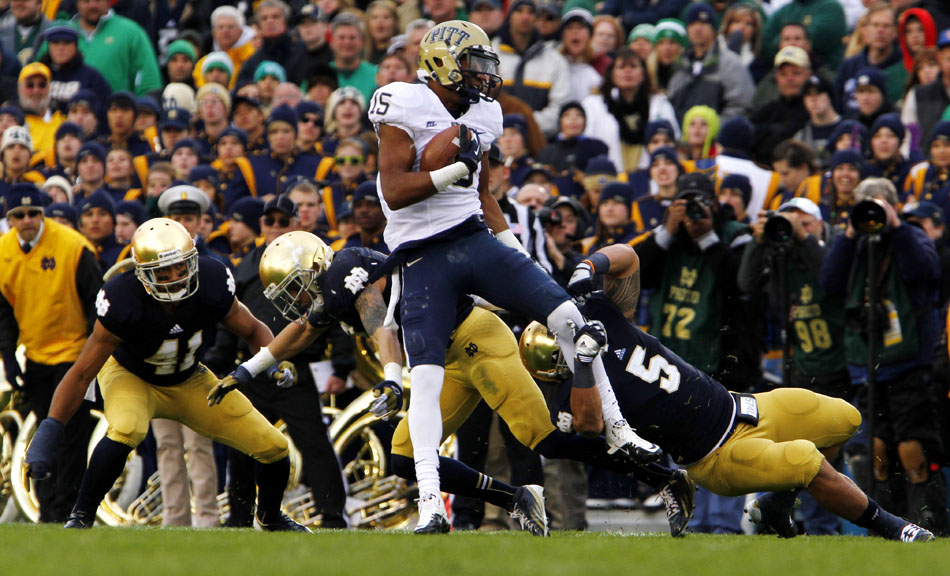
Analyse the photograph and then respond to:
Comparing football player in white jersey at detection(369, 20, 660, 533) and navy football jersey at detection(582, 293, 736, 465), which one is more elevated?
football player in white jersey at detection(369, 20, 660, 533)

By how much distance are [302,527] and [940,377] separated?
11.4 feet

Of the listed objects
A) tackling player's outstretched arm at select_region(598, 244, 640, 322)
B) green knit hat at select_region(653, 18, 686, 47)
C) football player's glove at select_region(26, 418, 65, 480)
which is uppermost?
green knit hat at select_region(653, 18, 686, 47)

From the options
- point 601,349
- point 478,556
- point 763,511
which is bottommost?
point 763,511

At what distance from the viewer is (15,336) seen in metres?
9.05

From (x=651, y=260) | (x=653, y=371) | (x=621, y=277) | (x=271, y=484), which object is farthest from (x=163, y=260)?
(x=651, y=260)

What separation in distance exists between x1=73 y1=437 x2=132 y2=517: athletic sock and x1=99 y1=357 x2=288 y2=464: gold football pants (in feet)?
0.69

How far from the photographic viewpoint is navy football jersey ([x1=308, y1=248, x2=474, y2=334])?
6.47m

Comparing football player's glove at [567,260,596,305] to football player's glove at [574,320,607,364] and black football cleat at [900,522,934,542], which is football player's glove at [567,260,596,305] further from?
black football cleat at [900,522,934,542]

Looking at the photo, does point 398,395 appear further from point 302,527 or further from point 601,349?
point 302,527

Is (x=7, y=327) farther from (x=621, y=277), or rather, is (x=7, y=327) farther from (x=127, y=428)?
(x=621, y=277)

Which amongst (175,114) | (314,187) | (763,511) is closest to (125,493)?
(314,187)

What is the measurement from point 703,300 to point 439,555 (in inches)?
151

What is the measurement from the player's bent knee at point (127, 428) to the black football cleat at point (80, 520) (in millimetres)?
365

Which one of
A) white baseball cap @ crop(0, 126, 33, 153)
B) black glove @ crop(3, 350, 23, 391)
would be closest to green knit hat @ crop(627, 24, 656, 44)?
white baseball cap @ crop(0, 126, 33, 153)
